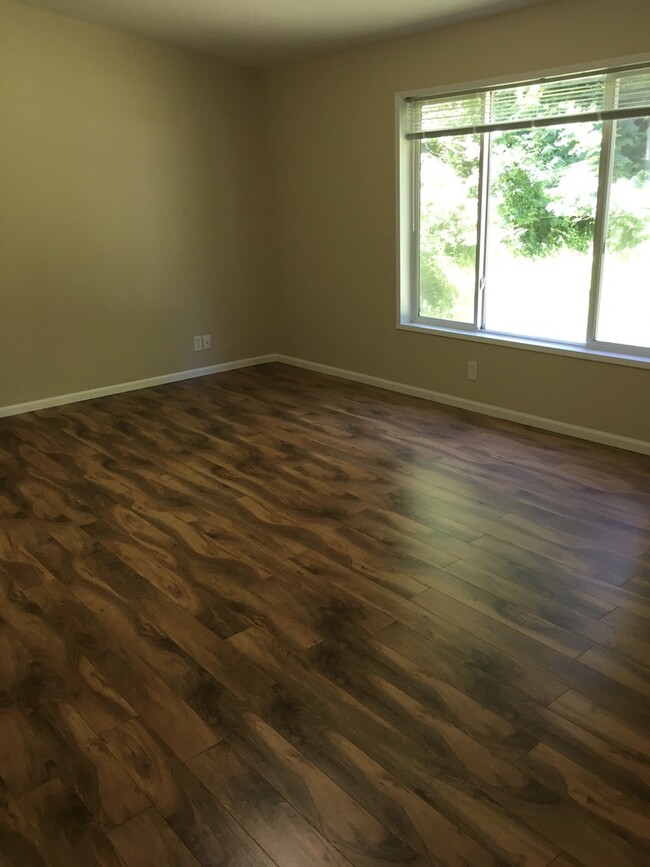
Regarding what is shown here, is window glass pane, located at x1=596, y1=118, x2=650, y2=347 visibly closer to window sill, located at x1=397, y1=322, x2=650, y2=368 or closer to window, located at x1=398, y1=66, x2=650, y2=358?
window, located at x1=398, y1=66, x2=650, y2=358

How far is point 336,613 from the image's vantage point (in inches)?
99.3

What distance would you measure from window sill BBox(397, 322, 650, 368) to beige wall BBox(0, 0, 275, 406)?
1.76 m

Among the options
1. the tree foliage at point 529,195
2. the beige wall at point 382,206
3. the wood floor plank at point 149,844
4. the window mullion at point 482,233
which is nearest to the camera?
the wood floor plank at point 149,844

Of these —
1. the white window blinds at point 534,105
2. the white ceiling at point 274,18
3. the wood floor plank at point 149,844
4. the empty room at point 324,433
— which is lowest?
the wood floor plank at point 149,844

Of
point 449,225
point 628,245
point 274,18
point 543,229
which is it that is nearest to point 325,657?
point 628,245

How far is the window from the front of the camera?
3832 millimetres

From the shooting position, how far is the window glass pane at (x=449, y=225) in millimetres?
4586

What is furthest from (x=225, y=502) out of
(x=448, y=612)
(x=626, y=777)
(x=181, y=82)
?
(x=181, y=82)

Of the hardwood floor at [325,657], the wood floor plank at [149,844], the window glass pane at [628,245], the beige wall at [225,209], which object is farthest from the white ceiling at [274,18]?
the wood floor plank at [149,844]

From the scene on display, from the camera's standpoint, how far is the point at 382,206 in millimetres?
5031

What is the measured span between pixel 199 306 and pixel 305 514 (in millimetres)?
2961

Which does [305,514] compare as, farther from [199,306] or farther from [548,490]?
[199,306]

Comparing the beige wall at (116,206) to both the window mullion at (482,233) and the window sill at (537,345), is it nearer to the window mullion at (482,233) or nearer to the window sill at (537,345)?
the window sill at (537,345)

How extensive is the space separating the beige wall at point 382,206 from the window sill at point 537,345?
1.7 inches
